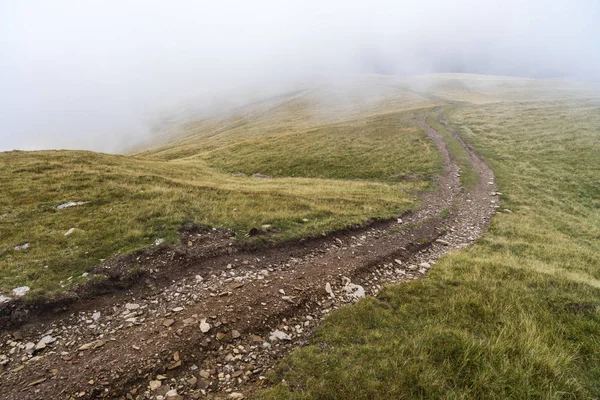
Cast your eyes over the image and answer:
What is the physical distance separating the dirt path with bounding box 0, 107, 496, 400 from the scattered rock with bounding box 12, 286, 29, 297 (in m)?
1.36

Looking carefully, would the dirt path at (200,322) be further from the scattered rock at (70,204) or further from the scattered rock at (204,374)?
the scattered rock at (70,204)

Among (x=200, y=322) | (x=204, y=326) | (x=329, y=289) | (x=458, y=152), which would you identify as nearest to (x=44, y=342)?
(x=200, y=322)

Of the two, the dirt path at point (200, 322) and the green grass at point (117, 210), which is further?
the green grass at point (117, 210)

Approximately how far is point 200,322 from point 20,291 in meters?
5.84

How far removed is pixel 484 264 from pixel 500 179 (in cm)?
2279

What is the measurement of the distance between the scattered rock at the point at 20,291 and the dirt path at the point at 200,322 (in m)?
1.36

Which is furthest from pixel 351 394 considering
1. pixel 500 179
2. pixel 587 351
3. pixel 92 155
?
pixel 92 155

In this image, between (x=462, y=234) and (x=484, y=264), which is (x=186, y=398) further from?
(x=462, y=234)

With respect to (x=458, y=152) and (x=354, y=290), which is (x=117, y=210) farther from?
(x=458, y=152)

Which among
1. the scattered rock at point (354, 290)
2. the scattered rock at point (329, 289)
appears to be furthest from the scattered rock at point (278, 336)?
the scattered rock at point (354, 290)

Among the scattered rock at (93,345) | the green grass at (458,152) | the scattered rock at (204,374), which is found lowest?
the green grass at (458,152)

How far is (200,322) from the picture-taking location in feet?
26.1

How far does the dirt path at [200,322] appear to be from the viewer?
630 centimetres

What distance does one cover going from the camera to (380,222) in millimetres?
17328
